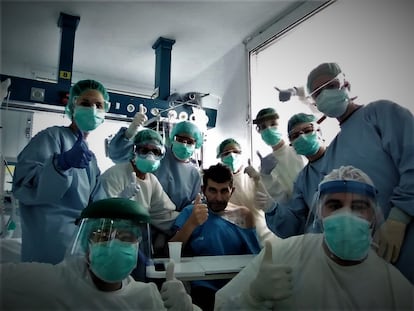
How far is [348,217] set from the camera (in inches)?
42.7

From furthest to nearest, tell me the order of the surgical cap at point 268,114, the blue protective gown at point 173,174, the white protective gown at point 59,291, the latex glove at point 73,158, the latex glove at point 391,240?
the blue protective gown at point 173,174
the surgical cap at point 268,114
the latex glove at point 73,158
the latex glove at point 391,240
the white protective gown at point 59,291

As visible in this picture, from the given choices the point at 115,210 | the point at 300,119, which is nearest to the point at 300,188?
the point at 300,119

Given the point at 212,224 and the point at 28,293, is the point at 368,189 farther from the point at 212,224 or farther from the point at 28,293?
the point at 28,293

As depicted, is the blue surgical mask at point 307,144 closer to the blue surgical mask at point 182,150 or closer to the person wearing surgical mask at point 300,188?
the person wearing surgical mask at point 300,188

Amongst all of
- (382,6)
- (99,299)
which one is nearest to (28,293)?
(99,299)

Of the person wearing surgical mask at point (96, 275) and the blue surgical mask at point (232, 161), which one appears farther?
the blue surgical mask at point (232, 161)

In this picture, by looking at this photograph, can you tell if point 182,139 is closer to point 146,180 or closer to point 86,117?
point 146,180

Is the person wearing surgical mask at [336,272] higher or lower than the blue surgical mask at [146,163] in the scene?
lower

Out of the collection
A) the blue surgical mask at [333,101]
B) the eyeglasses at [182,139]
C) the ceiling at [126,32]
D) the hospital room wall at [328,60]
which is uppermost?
the ceiling at [126,32]

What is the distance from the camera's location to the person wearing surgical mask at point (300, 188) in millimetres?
1732

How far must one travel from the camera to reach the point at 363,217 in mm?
1098

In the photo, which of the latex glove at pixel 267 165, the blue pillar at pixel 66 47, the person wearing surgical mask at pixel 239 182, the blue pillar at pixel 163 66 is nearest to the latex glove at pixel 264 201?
the person wearing surgical mask at pixel 239 182

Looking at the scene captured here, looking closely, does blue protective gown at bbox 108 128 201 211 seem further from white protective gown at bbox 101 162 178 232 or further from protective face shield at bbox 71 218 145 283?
protective face shield at bbox 71 218 145 283

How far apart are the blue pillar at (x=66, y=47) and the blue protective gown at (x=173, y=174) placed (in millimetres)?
807
